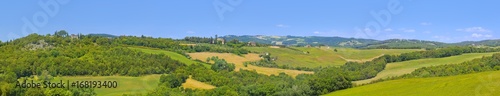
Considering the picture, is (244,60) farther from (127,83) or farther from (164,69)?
(127,83)

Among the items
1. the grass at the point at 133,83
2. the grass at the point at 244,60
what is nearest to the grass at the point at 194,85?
the grass at the point at 133,83

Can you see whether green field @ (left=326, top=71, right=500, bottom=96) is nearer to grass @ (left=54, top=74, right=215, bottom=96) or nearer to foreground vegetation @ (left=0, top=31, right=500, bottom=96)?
foreground vegetation @ (left=0, top=31, right=500, bottom=96)

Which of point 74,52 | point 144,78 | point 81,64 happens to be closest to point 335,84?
point 144,78

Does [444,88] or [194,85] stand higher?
[444,88]

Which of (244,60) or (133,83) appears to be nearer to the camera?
(133,83)

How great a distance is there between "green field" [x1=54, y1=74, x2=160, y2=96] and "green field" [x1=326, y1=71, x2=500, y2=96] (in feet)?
132

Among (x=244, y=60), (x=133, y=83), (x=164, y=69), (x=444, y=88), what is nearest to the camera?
(x=444, y=88)

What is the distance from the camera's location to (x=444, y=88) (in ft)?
156

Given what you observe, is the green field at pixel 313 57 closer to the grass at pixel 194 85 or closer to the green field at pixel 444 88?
the grass at pixel 194 85

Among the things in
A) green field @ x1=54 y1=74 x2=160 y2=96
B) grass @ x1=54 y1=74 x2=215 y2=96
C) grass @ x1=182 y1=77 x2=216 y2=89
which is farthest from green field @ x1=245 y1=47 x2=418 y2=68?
green field @ x1=54 y1=74 x2=160 y2=96

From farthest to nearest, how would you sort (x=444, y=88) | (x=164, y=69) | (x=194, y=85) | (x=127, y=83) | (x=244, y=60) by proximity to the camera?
(x=244, y=60)
(x=164, y=69)
(x=194, y=85)
(x=127, y=83)
(x=444, y=88)

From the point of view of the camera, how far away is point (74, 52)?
106 metres

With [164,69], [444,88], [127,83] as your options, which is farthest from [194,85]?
[444,88]

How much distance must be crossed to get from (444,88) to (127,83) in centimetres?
5978
